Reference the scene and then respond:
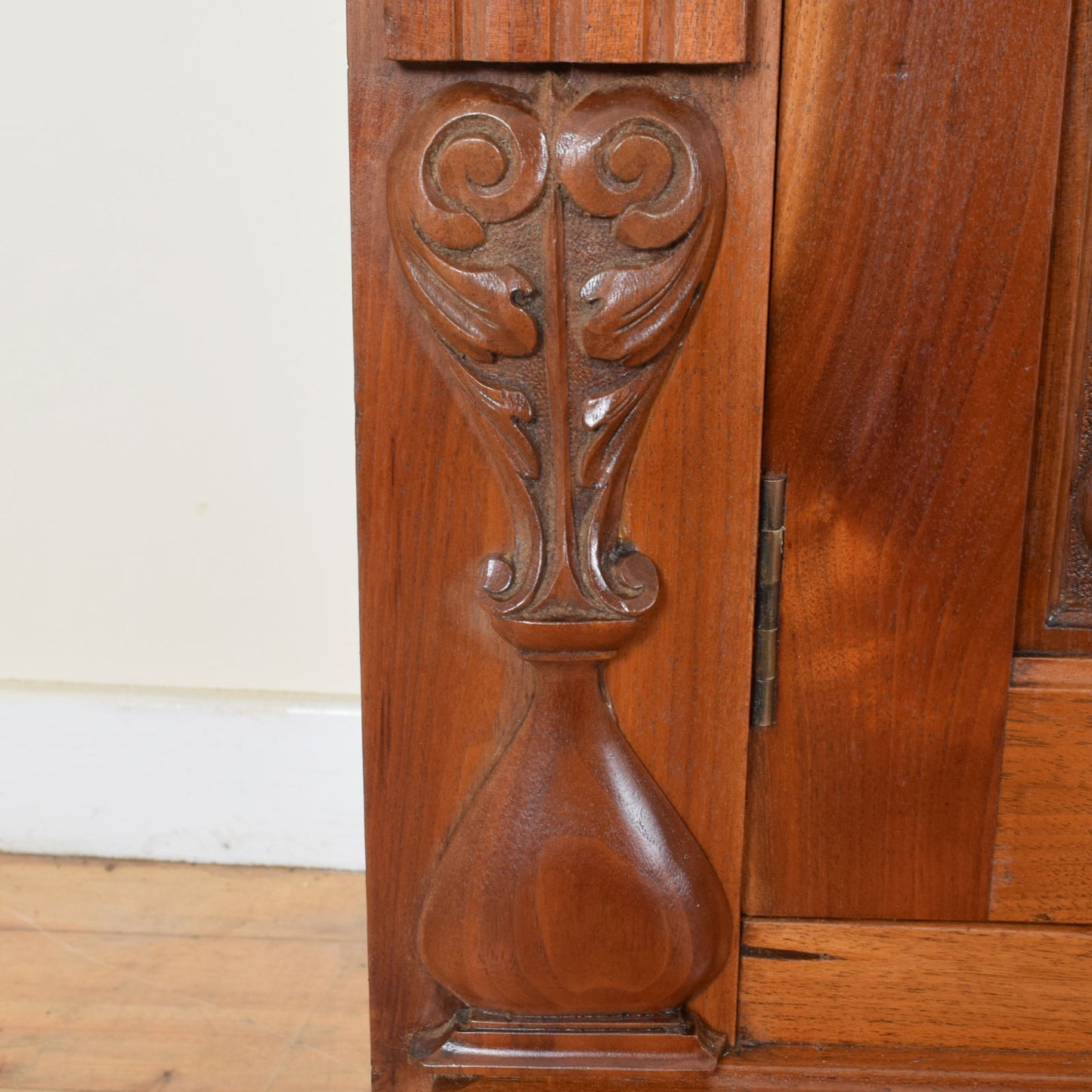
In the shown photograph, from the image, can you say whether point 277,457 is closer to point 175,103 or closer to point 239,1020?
point 175,103

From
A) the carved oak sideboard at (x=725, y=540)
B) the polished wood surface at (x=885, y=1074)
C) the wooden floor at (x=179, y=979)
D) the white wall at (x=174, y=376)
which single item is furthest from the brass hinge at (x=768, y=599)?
the white wall at (x=174, y=376)

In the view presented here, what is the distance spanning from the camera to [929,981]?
0.48m

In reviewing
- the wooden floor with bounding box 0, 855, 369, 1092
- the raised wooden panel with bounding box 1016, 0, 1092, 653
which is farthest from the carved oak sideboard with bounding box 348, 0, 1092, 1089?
the wooden floor with bounding box 0, 855, 369, 1092

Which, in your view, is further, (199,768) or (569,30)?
(199,768)

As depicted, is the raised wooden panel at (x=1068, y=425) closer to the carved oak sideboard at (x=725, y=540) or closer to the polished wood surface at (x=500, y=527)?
the carved oak sideboard at (x=725, y=540)

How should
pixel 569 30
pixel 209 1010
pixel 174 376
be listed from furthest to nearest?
pixel 174 376, pixel 209 1010, pixel 569 30

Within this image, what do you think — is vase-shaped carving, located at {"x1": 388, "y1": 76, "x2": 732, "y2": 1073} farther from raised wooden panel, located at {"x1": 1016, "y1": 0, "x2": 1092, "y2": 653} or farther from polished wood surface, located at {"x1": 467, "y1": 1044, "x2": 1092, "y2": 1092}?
raised wooden panel, located at {"x1": 1016, "y1": 0, "x2": 1092, "y2": 653}

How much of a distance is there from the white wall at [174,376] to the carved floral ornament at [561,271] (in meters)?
0.41

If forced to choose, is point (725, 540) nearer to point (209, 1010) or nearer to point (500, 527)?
point (500, 527)

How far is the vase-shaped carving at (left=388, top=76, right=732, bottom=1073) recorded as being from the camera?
15.4 inches

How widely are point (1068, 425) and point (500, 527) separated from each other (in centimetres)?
22

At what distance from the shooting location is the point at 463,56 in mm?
383

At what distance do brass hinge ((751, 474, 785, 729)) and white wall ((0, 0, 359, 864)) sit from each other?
1.47ft

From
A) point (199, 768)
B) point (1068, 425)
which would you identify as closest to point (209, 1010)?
point (199, 768)
